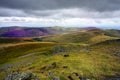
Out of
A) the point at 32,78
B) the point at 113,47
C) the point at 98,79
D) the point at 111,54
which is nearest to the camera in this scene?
the point at 32,78

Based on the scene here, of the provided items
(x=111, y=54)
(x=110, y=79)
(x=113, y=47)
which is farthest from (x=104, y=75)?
(x=113, y=47)

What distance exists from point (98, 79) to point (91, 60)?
73.4ft

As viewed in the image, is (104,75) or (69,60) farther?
(69,60)

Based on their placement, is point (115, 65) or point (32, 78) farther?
point (115, 65)

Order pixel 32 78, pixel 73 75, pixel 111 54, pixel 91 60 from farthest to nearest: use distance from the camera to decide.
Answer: pixel 111 54, pixel 91 60, pixel 73 75, pixel 32 78

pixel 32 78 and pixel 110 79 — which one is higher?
pixel 32 78

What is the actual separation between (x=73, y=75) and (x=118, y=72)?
25391mm

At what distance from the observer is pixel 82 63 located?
94.6 metres

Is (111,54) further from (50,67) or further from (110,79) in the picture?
(50,67)

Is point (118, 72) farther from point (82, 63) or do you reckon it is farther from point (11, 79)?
point (11, 79)

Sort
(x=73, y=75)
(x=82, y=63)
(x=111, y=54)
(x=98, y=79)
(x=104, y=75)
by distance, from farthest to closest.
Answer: (x=111, y=54) → (x=82, y=63) → (x=104, y=75) → (x=98, y=79) → (x=73, y=75)

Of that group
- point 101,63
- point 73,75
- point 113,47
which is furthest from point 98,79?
point 113,47

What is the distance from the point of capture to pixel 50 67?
283 feet

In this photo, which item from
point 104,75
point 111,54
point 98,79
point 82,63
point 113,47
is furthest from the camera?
point 113,47
